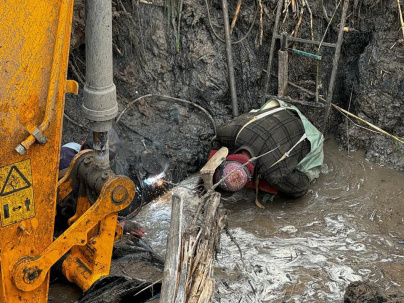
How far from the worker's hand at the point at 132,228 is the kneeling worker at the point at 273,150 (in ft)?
2.83

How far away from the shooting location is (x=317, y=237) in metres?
6.19

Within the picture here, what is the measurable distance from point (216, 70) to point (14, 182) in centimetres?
424

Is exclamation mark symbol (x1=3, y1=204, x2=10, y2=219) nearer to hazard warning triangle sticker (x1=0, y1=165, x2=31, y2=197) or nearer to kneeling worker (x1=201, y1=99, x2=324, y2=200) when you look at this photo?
hazard warning triangle sticker (x1=0, y1=165, x2=31, y2=197)

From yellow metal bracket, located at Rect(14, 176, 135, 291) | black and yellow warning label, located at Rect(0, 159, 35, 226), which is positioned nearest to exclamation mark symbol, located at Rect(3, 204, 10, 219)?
black and yellow warning label, located at Rect(0, 159, 35, 226)

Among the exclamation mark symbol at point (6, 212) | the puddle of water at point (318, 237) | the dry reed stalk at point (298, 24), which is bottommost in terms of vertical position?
the puddle of water at point (318, 237)

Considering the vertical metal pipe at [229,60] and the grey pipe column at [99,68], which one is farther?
the vertical metal pipe at [229,60]

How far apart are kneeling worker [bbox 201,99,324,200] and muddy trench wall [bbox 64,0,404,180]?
0.78 meters

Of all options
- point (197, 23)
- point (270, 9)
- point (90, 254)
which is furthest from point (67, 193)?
point (270, 9)

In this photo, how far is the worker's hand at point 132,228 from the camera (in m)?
5.78

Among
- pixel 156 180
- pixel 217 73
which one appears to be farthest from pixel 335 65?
pixel 156 180

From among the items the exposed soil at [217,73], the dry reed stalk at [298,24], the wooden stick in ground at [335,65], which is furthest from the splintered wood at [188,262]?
the dry reed stalk at [298,24]

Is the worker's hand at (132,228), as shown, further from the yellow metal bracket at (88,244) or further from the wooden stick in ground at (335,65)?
the wooden stick in ground at (335,65)

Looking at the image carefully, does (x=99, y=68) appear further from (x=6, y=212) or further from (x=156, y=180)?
(x=156, y=180)

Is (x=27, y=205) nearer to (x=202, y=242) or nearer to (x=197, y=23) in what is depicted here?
(x=202, y=242)
